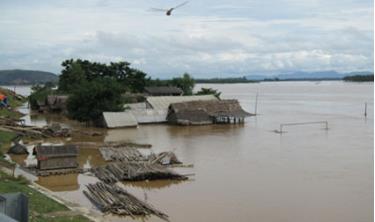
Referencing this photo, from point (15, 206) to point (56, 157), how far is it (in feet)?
53.7

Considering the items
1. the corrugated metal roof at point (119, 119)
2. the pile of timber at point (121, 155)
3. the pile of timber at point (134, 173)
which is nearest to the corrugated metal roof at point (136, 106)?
the corrugated metal roof at point (119, 119)

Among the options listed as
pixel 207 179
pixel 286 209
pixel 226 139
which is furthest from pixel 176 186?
pixel 226 139

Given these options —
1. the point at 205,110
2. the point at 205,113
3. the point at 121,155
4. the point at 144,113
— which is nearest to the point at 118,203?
the point at 121,155

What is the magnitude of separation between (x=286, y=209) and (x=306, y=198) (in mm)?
1637

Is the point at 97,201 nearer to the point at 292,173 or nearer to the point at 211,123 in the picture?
the point at 292,173

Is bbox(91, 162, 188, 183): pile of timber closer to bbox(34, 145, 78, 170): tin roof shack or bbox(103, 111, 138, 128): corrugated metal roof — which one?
bbox(34, 145, 78, 170): tin roof shack

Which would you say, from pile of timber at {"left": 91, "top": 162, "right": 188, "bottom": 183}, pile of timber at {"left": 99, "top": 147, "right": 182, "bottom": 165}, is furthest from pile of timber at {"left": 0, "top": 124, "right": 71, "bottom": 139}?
pile of timber at {"left": 91, "top": 162, "right": 188, "bottom": 183}

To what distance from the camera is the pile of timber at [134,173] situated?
1834 centimetres

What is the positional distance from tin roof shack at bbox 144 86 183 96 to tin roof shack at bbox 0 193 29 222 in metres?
48.6

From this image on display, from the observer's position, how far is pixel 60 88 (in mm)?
60719

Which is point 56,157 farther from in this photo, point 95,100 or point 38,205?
point 95,100

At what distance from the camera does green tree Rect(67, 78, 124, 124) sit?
37969mm

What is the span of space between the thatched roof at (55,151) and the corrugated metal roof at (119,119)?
16.8 m

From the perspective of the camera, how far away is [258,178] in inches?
763
